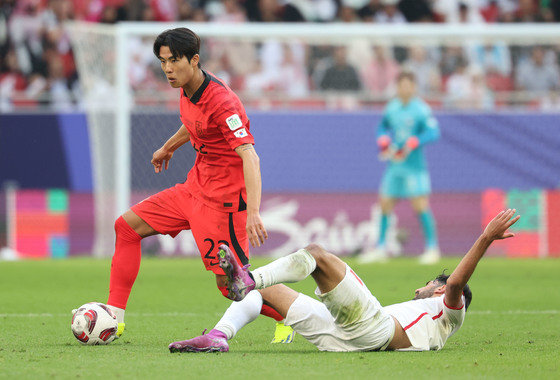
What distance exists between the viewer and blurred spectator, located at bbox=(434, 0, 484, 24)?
18.1 metres

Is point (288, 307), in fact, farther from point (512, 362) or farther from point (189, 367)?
point (512, 362)

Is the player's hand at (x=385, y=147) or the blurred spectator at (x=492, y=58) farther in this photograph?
the blurred spectator at (x=492, y=58)

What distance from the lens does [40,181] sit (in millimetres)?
13945

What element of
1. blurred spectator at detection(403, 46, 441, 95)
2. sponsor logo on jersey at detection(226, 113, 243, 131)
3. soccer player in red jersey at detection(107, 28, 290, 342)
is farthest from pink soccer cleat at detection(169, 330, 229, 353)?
blurred spectator at detection(403, 46, 441, 95)

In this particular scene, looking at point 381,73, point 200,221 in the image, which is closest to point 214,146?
point 200,221

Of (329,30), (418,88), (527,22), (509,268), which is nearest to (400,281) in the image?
(509,268)

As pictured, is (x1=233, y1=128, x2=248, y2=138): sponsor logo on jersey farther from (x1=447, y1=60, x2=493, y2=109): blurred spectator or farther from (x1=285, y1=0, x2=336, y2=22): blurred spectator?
(x1=285, y1=0, x2=336, y2=22): blurred spectator

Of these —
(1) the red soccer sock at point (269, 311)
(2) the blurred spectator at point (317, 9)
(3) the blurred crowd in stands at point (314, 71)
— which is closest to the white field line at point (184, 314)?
(1) the red soccer sock at point (269, 311)

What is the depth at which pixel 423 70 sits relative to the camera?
52.3 feet

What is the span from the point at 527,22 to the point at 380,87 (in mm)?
3907

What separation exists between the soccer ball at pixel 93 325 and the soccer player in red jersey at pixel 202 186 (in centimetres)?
19

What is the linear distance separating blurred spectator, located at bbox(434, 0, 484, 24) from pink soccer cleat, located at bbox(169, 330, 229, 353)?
44.5 feet

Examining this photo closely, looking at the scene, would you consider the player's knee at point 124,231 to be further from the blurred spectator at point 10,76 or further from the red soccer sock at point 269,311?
the blurred spectator at point 10,76

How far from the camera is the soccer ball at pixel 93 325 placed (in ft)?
19.5
